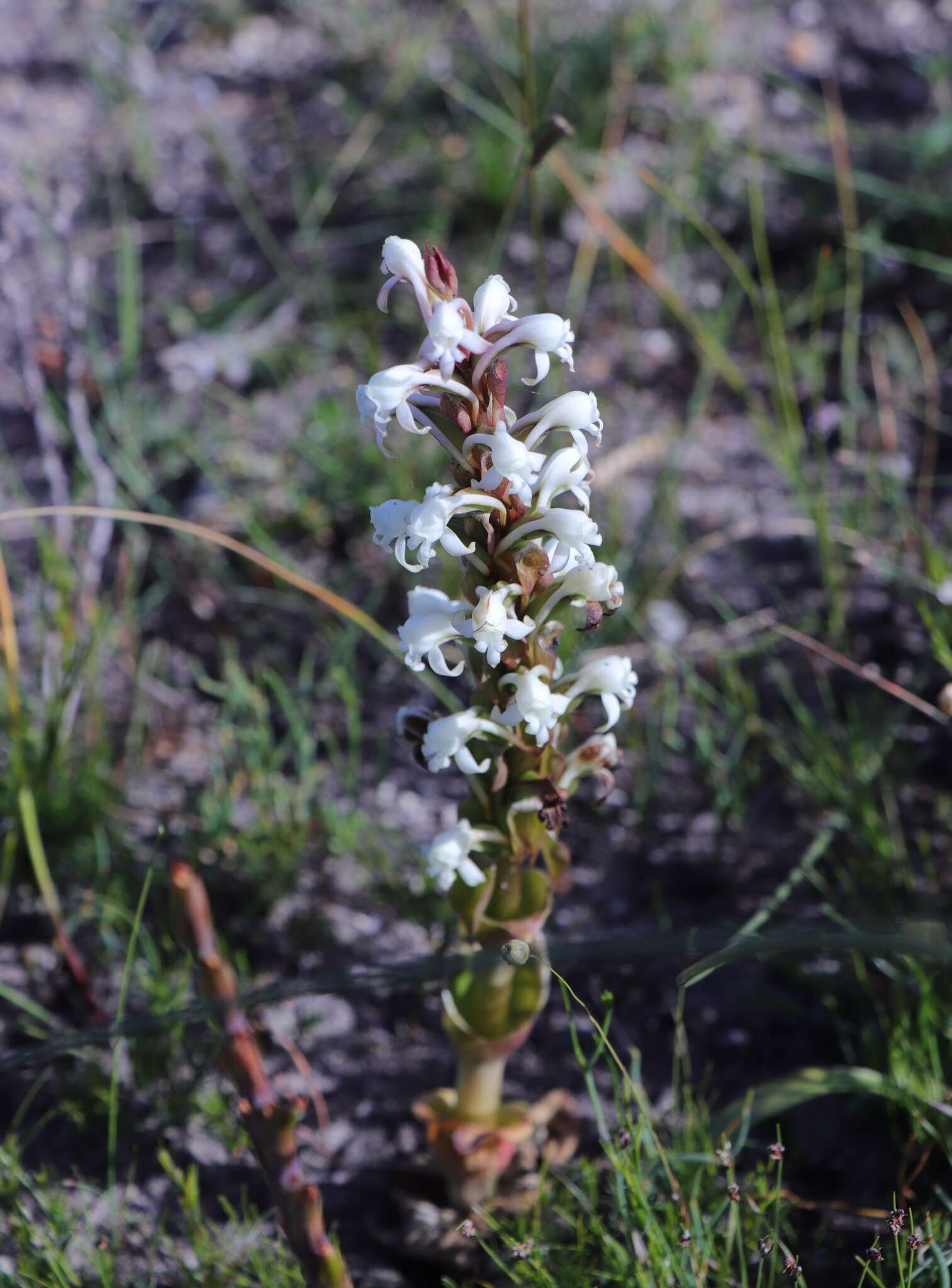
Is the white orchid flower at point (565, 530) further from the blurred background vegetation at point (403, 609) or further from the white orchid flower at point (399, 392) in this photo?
the blurred background vegetation at point (403, 609)

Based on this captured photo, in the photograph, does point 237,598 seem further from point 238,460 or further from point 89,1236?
point 89,1236

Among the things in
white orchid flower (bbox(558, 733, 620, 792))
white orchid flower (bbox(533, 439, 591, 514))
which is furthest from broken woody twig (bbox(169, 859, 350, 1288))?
white orchid flower (bbox(533, 439, 591, 514))

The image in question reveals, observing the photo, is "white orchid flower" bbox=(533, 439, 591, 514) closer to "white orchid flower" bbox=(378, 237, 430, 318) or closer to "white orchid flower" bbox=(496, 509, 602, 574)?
"white orchid flower" bbox=(496, 509, 602, 574)

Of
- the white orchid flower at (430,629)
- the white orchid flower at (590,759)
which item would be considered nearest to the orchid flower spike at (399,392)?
the white orchid flower at (430,629)

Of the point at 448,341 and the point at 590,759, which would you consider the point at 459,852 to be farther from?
the point at 448,341

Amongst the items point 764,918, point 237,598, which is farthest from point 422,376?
point 237,598

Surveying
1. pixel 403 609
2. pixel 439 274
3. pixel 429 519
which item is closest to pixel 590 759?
pixel 429 519
